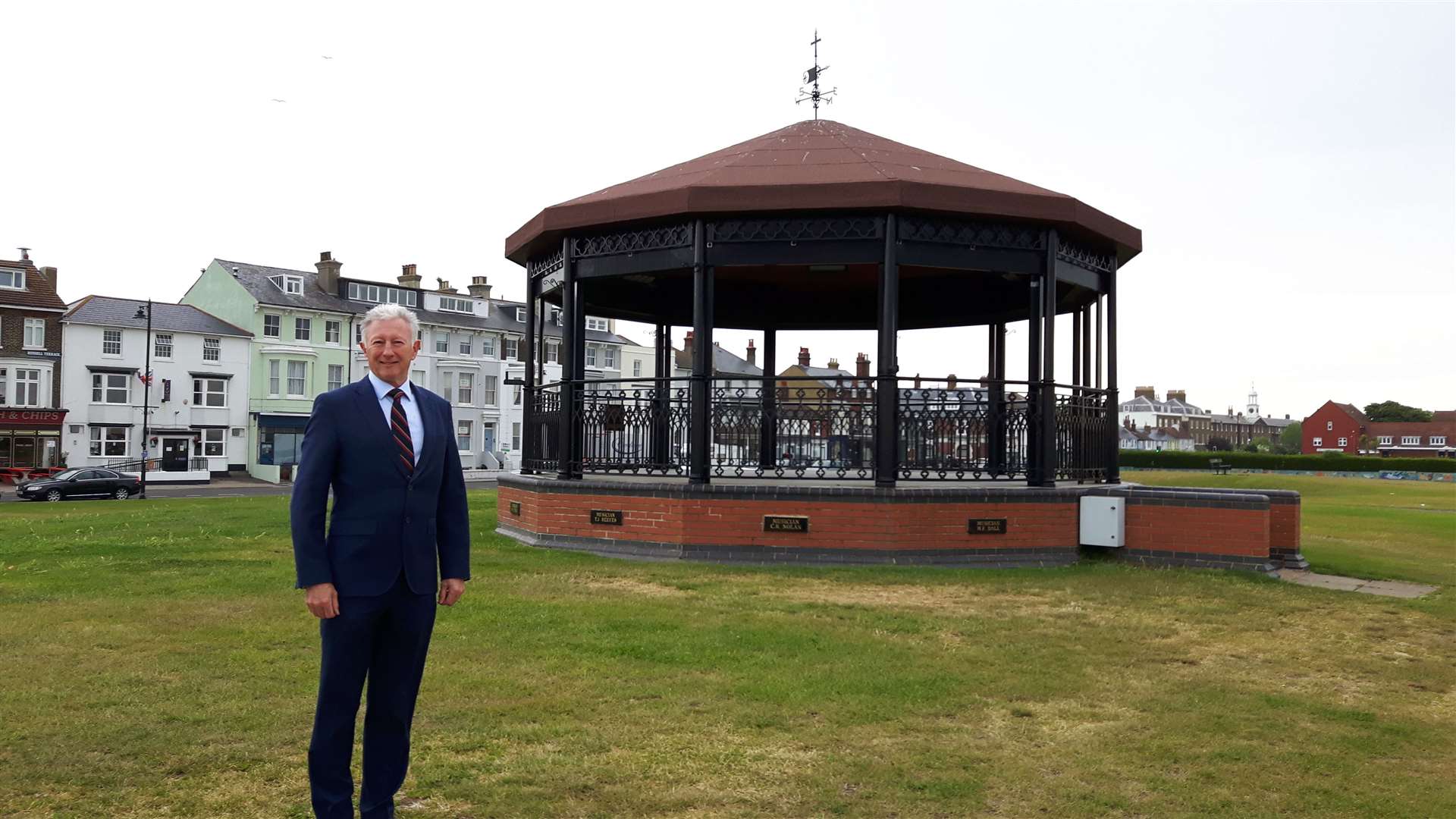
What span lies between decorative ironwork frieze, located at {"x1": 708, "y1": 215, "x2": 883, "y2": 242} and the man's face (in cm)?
849

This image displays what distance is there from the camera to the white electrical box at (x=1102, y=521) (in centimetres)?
1200

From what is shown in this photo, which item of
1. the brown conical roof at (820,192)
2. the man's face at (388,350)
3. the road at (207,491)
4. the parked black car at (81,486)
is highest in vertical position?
the brown conical roof at (820,192)

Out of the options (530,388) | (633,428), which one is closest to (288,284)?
→ (530,388)

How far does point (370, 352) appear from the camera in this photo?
3.86 metres

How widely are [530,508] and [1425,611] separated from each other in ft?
32.0

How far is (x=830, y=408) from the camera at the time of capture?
1214 cm

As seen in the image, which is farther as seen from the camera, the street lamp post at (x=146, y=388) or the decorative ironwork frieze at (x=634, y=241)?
the street lamp post at (x=146, y=388)

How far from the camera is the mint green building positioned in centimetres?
5369

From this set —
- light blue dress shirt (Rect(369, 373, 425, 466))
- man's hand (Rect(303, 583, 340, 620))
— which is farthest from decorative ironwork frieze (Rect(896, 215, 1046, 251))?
man's hand (Rect(303, 583, 340, 620))

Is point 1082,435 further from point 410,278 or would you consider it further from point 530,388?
point 410,278

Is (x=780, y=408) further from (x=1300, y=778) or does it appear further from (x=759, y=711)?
(x=1300, y=778)

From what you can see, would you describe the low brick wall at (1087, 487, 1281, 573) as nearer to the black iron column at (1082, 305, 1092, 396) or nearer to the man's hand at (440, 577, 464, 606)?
the black iron column at (1082, 305, 1092, 396)

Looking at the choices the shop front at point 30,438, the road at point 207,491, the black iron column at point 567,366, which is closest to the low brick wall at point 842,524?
the black iron column at point 567,366

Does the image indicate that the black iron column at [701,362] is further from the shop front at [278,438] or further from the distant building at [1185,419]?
the distant building at [1185,419]
